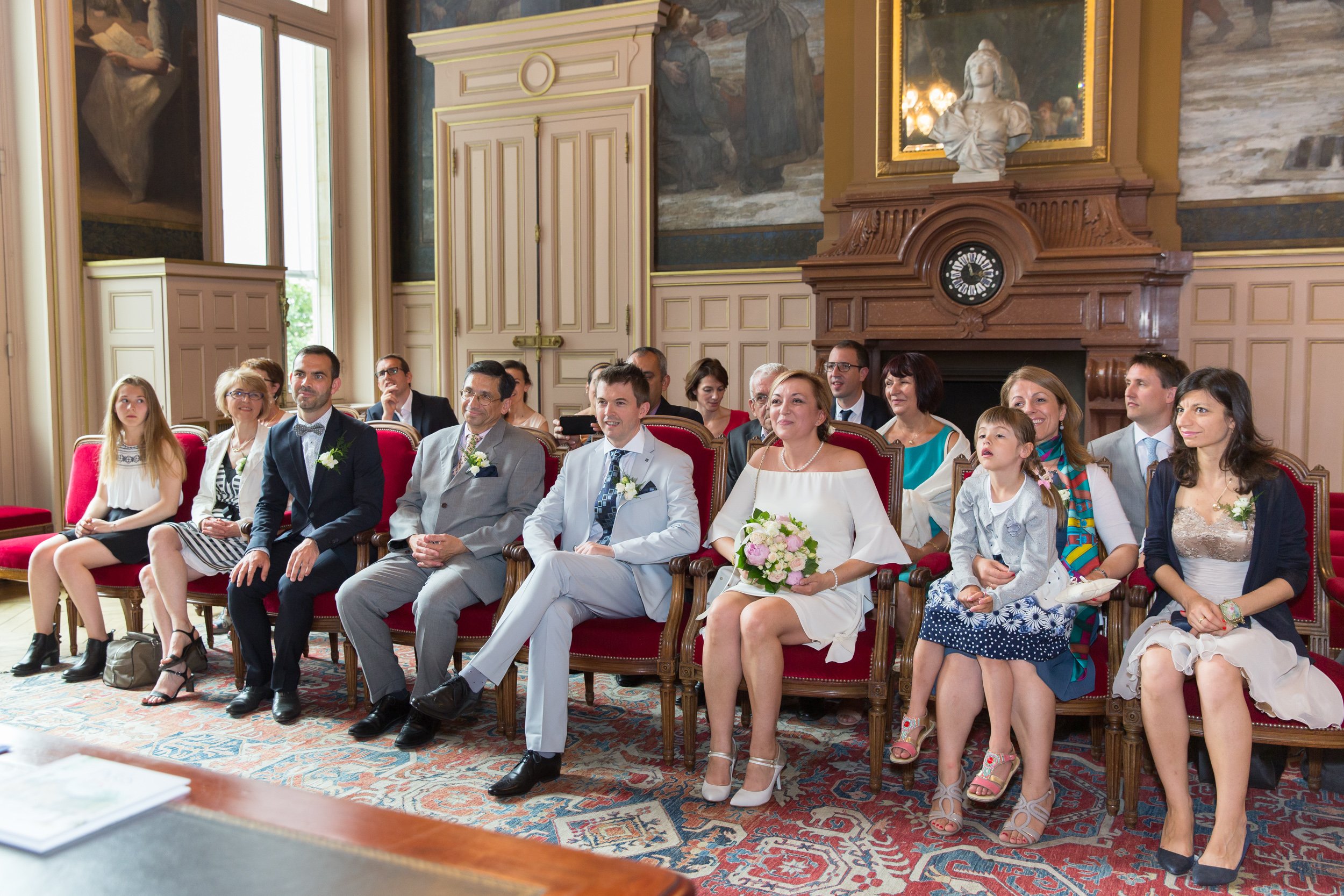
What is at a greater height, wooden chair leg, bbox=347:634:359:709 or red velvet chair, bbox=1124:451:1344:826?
red velvet chair, bbox=1124:451:1344:826

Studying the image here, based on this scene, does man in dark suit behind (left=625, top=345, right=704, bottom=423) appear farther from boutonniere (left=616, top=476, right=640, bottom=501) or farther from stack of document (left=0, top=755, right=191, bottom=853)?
stack of document (left=0, top=755, right=191, bottom=853)

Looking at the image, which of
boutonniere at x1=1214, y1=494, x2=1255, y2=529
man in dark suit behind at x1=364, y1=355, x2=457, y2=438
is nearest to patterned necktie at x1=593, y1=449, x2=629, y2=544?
boutonniere at x1=1214, y1=494, x2=1255, y2=529

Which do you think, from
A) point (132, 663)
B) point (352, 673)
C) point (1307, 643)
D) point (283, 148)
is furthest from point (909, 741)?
point (283, 148)

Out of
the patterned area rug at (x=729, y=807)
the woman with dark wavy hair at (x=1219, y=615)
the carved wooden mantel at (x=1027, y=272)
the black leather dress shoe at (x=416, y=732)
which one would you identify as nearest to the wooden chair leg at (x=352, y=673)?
the patterned area rug at (x=729, y=807)

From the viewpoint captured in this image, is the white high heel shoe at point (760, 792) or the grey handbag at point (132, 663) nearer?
the white high heel shoe at point (760, 792)

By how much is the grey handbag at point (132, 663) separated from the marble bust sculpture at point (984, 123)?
212 inches

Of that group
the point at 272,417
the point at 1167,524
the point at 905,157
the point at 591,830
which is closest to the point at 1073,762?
the point at 1167,524

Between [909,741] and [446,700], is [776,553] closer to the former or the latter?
[909,741]

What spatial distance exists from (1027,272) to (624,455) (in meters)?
4.03

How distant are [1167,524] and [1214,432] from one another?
0.31 metres

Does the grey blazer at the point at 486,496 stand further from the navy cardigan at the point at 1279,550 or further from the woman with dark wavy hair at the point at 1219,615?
the navy cardigan at the point at 1279,550

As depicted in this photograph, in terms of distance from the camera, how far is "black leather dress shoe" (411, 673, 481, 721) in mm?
3805

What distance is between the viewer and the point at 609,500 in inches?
161

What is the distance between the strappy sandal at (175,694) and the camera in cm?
445
